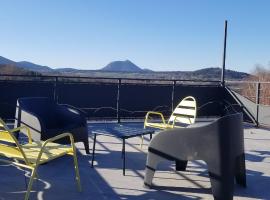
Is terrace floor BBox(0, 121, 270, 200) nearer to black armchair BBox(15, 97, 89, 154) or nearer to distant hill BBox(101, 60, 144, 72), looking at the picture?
black armchair BBox(15, 97, 89, 154)

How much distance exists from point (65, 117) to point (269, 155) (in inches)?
112

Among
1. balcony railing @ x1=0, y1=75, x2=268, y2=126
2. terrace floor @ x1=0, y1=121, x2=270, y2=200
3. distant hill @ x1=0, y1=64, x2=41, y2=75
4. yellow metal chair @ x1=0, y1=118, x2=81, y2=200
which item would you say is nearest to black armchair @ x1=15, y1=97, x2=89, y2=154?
terrace floor @ x1=0, y1=121, x2=270, y2=200

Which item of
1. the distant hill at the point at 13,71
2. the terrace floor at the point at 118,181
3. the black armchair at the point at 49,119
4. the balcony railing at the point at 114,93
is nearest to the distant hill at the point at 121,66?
the distant hill at the point at 13,71

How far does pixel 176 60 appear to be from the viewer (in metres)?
18.9

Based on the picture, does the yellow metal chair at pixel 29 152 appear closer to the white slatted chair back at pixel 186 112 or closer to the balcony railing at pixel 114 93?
the white slatted chair back at pixel 186 112

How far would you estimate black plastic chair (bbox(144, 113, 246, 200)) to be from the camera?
316cm

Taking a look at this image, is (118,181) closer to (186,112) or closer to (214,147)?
(214,147)

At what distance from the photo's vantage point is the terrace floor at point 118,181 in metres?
3.39

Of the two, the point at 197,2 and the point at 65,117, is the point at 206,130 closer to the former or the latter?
the point at 65,117

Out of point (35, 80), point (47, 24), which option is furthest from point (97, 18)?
point (35, 80)

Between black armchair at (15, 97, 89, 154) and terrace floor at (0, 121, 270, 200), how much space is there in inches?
12.8

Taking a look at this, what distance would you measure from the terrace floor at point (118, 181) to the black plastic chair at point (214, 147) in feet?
1.08

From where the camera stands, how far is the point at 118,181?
3.79 meters

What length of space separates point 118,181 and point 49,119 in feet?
6.23
